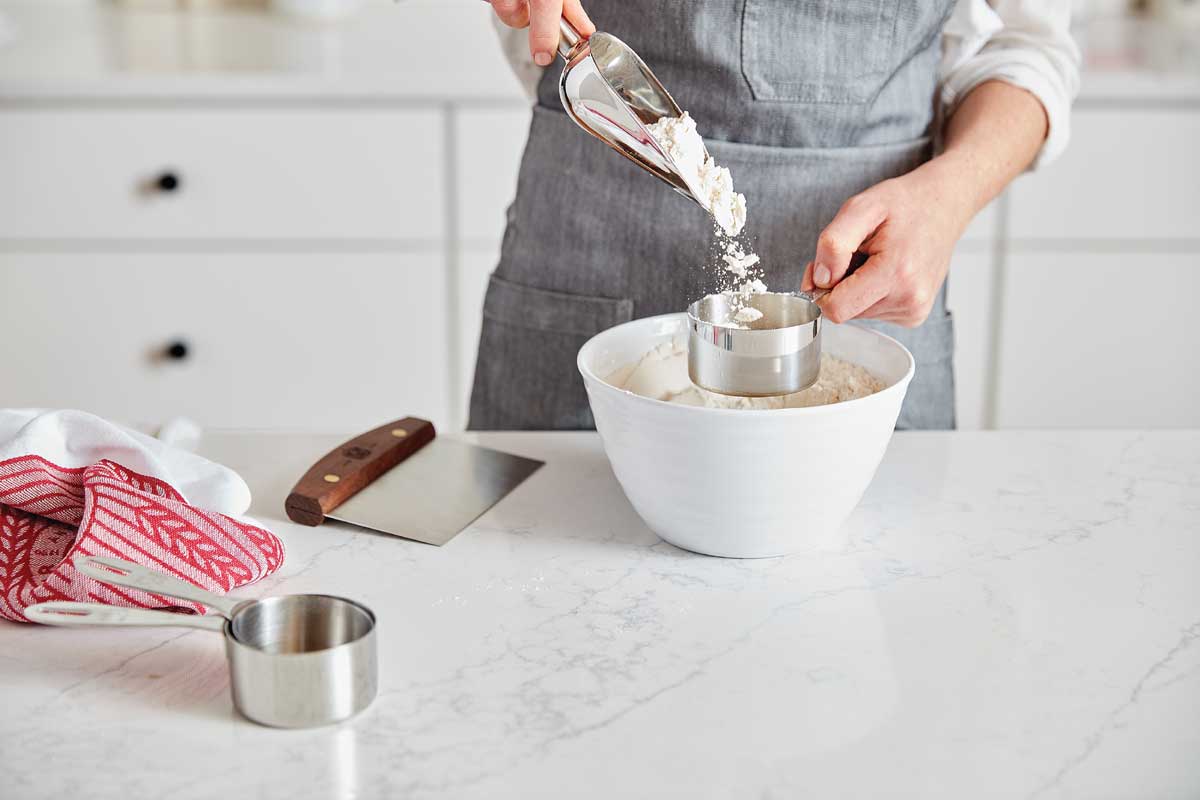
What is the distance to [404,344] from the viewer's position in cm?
194

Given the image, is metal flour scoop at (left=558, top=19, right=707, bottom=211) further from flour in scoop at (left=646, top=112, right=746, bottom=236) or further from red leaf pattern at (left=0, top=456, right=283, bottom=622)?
red leaf pattern at (left=0, top=456, right=283, bottom=622)

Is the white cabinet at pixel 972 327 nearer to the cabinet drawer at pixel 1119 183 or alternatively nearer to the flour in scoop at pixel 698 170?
the cabinet drawer at pixel 1119 183

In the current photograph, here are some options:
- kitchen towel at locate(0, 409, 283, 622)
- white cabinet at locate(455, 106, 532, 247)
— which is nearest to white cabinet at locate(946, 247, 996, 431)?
white cabinet at locate(455, 106, 532, 247)

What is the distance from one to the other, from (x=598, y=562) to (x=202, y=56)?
4.74 feet

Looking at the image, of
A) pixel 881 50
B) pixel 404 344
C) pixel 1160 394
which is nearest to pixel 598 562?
pixel 881 50

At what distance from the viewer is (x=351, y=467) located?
83 cm

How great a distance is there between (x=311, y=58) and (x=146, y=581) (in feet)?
4.69

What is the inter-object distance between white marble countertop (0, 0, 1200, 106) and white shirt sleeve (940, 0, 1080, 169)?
0.79 m

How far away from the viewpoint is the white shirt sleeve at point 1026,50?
1.07 meters

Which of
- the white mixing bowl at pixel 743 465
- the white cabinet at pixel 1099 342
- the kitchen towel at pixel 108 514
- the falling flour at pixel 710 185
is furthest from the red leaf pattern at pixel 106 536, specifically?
the white cabinet at pixel 1099 342

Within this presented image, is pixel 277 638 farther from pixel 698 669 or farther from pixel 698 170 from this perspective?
pixel 698 170

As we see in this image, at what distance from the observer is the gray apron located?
100 centimetres

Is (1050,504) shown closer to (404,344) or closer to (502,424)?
(502,424)

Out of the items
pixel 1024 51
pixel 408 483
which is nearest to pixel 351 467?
pixel 408 483
